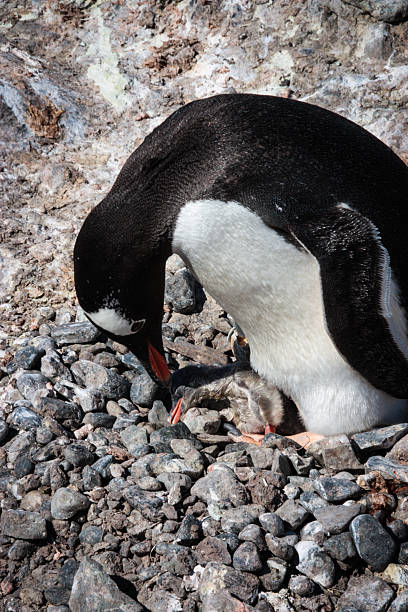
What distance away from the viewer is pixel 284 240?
231 cm

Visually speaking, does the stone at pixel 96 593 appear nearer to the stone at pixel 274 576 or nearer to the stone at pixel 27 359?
the stone at pixel 274 576

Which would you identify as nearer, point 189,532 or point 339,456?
point 189,532

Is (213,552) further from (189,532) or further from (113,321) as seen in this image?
(113,321)

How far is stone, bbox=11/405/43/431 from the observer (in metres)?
2.59

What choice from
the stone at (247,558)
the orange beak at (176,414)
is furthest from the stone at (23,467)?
the stone at (247,558)

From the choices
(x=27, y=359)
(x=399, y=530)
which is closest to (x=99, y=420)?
(x=27, y=359)

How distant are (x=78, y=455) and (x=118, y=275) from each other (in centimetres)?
66

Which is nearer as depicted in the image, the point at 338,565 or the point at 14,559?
the point at 338,565

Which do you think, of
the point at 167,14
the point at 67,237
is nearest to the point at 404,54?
the point at 167,14

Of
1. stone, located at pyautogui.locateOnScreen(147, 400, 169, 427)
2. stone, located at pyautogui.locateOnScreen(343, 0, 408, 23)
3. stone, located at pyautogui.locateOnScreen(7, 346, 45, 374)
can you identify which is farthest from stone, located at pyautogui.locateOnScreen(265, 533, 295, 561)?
stone, located at pyautogui.locateOnScreen(343, 0, 408, 23)

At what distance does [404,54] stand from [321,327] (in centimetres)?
236

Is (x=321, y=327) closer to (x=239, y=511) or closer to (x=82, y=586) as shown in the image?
(x=239, y=511)

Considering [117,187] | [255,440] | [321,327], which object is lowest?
[255,440]

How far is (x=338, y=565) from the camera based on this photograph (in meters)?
1.92
